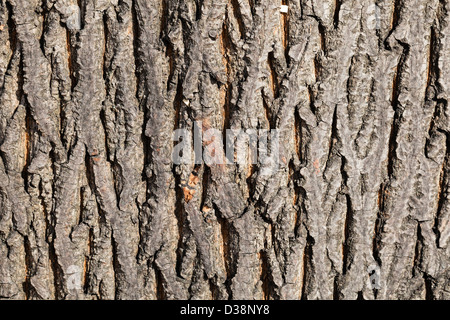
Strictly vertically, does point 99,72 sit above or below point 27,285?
above

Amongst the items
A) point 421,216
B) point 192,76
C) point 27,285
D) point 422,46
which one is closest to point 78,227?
point 27,285

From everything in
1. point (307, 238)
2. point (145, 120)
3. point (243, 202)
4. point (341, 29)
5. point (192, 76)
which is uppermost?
point (341, 29)

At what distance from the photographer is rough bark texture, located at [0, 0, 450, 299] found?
1667mm

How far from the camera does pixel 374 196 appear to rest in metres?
1.77

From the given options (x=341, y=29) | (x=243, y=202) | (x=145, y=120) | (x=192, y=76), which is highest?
(x=341, y=29)

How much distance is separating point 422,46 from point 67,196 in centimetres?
147

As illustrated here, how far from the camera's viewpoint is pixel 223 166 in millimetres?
1714

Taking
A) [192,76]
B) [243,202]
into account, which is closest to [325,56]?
[192,76]

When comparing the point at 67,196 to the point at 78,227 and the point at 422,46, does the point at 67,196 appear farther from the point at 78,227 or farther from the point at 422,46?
the point at 422,46

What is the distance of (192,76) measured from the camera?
1.65m

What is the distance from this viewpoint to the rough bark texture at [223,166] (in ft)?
5.47

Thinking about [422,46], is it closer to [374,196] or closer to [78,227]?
[374,196]

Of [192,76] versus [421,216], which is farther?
[421,216]

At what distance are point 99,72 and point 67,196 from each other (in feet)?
1.61
